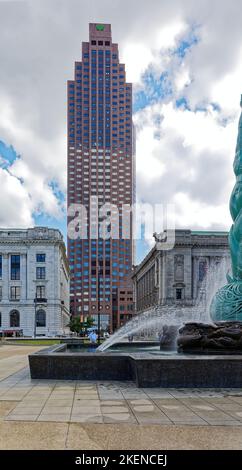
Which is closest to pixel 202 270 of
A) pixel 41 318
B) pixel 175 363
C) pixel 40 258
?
pixel 40 258

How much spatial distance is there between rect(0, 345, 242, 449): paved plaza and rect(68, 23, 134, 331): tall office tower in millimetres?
160605

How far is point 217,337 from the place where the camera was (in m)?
15.9

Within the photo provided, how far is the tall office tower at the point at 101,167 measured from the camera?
17875 cm

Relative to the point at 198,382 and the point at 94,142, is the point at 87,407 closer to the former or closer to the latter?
the point at 198,382

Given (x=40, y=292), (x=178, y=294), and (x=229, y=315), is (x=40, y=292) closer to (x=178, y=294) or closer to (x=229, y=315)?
(x=178, y=294)

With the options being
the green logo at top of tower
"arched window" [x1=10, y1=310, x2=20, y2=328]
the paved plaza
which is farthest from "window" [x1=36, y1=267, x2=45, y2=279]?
the green logo at top of tower

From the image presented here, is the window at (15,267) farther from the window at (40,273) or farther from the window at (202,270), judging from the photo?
the window at (202,270)

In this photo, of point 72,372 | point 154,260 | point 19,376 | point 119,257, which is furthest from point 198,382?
point 119,257

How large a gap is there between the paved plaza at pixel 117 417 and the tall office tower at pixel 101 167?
16060cm

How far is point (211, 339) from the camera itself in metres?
15.9

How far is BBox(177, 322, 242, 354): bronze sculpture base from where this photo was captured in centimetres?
1558

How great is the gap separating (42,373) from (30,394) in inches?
106

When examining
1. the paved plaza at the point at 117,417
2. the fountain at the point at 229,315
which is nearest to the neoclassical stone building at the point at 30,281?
the fountain at the point at 229,315

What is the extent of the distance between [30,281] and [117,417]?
3737 inches
